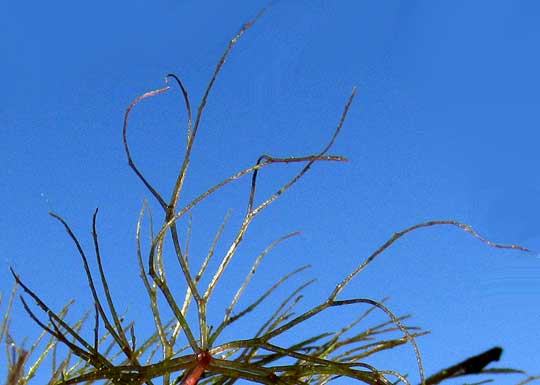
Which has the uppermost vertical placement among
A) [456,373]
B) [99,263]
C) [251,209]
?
[251,209]

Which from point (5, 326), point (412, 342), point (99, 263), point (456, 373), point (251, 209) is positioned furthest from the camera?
point (5, 326)

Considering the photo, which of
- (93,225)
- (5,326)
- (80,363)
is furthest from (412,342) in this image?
(5,326)

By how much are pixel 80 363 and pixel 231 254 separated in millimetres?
354

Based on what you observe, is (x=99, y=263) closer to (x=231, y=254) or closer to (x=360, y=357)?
(x=231, y=254)

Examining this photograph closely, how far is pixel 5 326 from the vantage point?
1.21 metres

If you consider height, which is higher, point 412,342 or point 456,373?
point 412,342

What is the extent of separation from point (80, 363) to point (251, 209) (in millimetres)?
378

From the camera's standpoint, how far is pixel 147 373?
89 centimetres

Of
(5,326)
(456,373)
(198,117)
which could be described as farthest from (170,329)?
(456,373)

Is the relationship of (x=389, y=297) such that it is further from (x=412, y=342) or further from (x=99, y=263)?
(x=99, y=263)

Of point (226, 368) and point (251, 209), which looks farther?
point (251, 209)

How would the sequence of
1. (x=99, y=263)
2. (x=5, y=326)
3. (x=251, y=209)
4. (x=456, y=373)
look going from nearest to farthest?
(x=456, y=373)
(x=99, y=263)
(x=251, y=209)
(x=5, y=326)

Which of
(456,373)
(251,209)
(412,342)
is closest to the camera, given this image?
(456,373)

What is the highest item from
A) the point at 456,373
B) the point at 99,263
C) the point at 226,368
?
the point at 99,263
